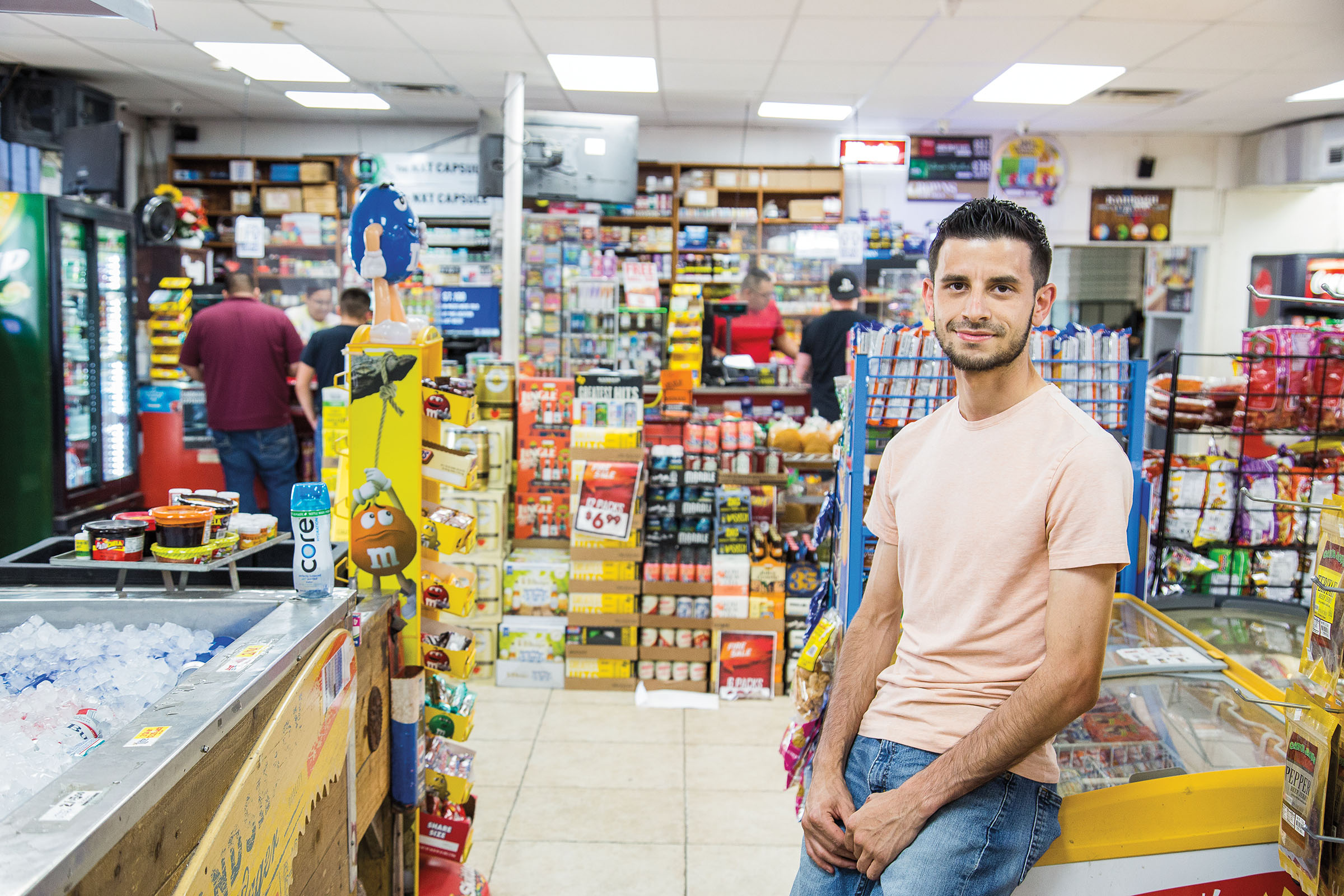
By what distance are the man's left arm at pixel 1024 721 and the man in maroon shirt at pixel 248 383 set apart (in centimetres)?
470

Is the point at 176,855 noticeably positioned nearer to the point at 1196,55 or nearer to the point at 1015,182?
the point at 1196,55

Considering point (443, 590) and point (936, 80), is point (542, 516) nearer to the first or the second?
point (443, 590)

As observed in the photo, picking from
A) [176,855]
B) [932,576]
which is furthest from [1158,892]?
[176,855]

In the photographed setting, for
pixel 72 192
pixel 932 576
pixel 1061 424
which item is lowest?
pixel 932 576

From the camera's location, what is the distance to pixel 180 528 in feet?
6.34

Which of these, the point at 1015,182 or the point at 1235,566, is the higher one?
the point at 1015,182

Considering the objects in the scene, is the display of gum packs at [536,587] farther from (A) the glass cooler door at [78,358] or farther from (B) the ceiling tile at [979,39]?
(B) the ceiling tile at [979,39]

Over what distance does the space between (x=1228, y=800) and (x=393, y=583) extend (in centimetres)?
189

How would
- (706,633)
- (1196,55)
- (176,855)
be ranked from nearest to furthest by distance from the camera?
1. (176,855)
2. (706,633)
3. (1196,55)

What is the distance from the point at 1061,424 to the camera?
1.45 metres

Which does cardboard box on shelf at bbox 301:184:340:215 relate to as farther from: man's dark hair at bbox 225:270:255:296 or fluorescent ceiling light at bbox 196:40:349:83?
man's dark hair at bbox 225:270:255:296

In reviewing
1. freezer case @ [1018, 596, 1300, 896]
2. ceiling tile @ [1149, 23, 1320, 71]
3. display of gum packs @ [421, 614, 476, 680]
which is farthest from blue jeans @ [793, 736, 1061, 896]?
ceiling tile @ [1149, 23, 1320, 71]

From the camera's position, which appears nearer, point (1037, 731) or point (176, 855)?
point (176, 855)

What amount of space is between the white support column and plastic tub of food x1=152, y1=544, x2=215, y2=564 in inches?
176
